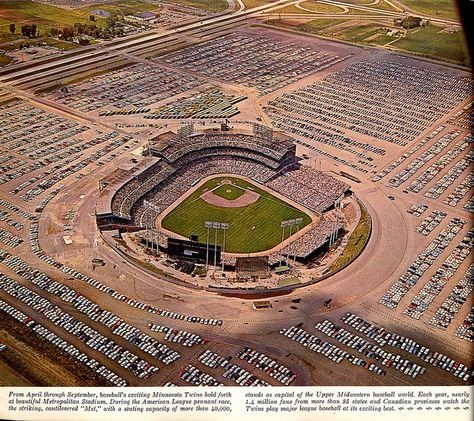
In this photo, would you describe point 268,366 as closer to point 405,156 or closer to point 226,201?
point 226,201

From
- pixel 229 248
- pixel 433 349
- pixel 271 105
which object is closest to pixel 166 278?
pixel 229 248

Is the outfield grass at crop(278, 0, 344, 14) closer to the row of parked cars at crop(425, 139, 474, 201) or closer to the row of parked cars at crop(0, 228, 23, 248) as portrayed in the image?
the row of parked cars at crop(425, 139, 474, 201)

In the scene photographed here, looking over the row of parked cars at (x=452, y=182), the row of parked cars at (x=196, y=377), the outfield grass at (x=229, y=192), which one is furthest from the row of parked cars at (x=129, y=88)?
the row of parked cars at (x=196, y=377)

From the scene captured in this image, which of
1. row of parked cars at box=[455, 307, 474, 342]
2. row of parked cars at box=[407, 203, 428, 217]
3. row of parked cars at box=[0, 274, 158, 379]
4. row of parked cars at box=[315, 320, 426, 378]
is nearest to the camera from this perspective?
row of parked cars at box=[0, 274, 158, 379]

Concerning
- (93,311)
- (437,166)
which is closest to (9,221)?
(93,311)

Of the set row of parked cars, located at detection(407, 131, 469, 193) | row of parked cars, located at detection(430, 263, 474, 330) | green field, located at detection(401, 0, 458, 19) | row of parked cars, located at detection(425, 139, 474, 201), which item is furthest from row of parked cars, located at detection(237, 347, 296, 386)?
green field, located at detection(401, 0, 458, 19)

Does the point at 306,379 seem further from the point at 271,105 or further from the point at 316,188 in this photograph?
the point at 271,105
